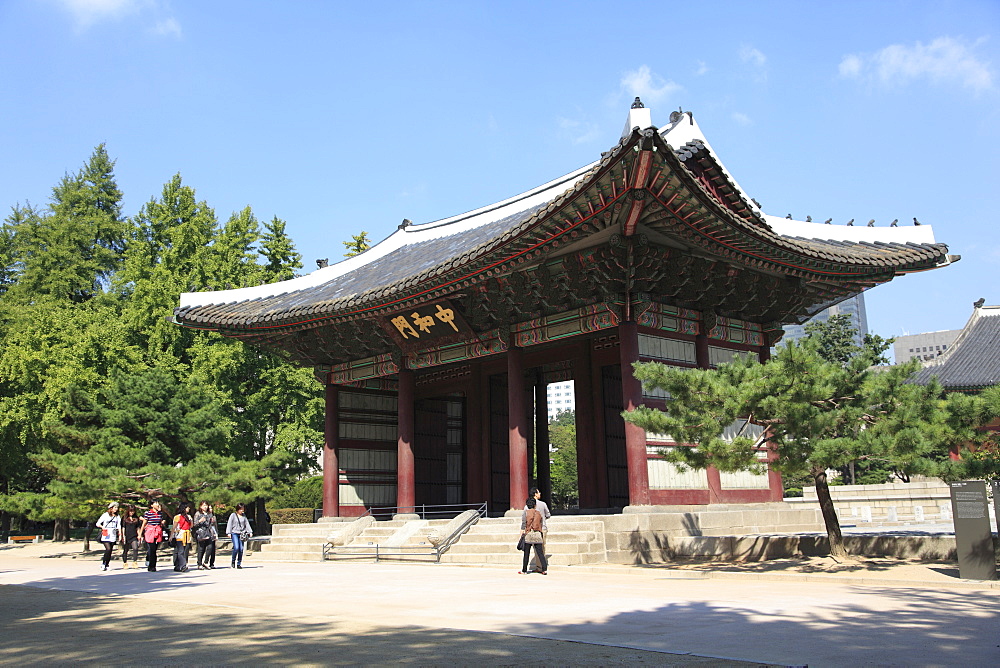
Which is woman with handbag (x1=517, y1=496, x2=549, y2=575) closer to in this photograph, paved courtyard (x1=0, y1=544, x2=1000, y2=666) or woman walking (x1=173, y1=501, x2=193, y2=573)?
paved courtyard (x1=0, y1=544, x2=1000, y2=666)

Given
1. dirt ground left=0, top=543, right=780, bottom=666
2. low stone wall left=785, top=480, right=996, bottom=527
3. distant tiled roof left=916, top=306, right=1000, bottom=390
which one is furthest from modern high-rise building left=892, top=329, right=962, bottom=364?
dirt ground left=0, top=543, right=780, bottom=666

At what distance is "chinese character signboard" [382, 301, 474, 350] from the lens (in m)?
19.3

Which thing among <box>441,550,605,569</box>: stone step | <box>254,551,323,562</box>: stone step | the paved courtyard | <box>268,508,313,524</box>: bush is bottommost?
<box>254,551,323,562</box>: stone step

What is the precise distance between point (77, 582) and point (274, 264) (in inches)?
843

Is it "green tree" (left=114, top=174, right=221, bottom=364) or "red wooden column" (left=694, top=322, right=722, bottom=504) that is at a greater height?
"green tree" (left=114, top=174, right=221, bottom=364)

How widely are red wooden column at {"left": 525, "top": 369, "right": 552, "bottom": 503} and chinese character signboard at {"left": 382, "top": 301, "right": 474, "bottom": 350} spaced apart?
441 centimetres

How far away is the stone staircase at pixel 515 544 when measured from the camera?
1467cm

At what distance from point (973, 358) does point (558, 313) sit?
2709 centimetres

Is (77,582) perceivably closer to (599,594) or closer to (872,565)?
(599,594)

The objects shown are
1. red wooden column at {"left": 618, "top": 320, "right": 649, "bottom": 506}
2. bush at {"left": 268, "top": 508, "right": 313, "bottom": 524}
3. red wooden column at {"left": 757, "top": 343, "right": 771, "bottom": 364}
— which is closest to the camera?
red wooden column at {"left": 618, "top": 320, "right": 649, "bottom": 506}

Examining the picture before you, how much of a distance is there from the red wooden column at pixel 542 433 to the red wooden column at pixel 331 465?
593 centimetres

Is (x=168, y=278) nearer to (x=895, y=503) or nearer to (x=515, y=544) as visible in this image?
(x=515, y=544)

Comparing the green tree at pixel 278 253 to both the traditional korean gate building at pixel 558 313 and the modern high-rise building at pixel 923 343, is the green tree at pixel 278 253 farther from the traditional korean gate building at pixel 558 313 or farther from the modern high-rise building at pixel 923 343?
the modern high-rise building at pixel 923 343

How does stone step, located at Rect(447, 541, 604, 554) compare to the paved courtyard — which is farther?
stone step, located at Rect(447, 541, 604, 554)
